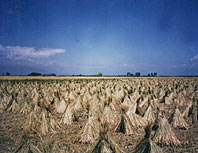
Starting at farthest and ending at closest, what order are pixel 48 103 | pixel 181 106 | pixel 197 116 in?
pixel 181 106
pixel 48 103
pixel 197 116

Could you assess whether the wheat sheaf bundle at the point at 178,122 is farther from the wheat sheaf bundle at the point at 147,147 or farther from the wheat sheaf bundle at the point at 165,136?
the wheat sheaf bundle at the point at 147,147

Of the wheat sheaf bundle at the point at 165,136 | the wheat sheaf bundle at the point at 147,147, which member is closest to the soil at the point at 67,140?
the wheat sheaf bundle at the point at 165,136

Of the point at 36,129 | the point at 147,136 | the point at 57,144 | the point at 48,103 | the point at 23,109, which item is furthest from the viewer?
the point at 48,103

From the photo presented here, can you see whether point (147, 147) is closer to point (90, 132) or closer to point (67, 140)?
point (90, 132)

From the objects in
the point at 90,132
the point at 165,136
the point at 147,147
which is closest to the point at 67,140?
→ the point at 90,132

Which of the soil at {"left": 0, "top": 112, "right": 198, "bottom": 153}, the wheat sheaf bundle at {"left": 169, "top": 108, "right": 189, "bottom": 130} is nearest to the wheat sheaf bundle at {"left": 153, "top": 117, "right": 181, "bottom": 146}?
the soil at {"left": 0, "top": 112, "right": 198, "bottom": 153}

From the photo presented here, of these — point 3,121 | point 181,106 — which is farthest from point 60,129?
point 181,106

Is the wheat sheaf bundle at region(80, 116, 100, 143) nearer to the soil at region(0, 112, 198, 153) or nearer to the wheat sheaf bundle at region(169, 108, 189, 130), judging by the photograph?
the soil at region(0, 112, 198, 153)

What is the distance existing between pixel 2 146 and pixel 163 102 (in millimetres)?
15079

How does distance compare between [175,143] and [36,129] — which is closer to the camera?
[175,143]

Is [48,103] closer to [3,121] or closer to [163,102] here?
[3,121]

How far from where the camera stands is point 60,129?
895 centimetres

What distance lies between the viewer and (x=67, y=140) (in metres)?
7.48

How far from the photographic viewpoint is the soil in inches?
258
